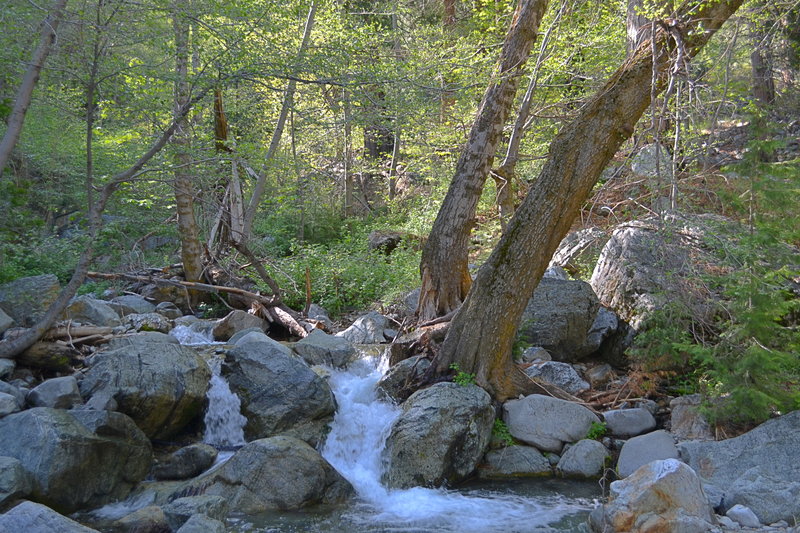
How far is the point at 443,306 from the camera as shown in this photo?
9266 mm

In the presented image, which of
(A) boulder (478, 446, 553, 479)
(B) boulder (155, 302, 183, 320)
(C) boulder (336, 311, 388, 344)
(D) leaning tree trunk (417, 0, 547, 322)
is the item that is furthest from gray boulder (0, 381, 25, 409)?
(D) leaning tree trunk (417, 0, 547, 322)

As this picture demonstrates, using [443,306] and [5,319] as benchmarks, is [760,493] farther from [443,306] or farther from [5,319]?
[5,319]

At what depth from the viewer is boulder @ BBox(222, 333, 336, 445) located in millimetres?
7654

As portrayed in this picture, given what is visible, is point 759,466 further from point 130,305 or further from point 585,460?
point 130,305

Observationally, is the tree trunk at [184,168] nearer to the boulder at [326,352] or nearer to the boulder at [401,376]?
the boulder at [326,352]

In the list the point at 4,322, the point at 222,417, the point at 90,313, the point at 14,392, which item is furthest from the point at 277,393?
the point at 90,313

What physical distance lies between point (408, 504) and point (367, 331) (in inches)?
168

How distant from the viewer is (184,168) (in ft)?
28.4

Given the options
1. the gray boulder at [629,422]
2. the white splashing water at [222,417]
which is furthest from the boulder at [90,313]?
the gray boulder at [629,422]

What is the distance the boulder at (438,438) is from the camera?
692cm

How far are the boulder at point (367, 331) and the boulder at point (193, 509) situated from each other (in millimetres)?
4777

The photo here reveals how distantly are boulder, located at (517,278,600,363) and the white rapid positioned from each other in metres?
2.51

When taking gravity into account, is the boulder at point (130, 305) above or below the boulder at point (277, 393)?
above

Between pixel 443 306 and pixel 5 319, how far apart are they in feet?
19.0
